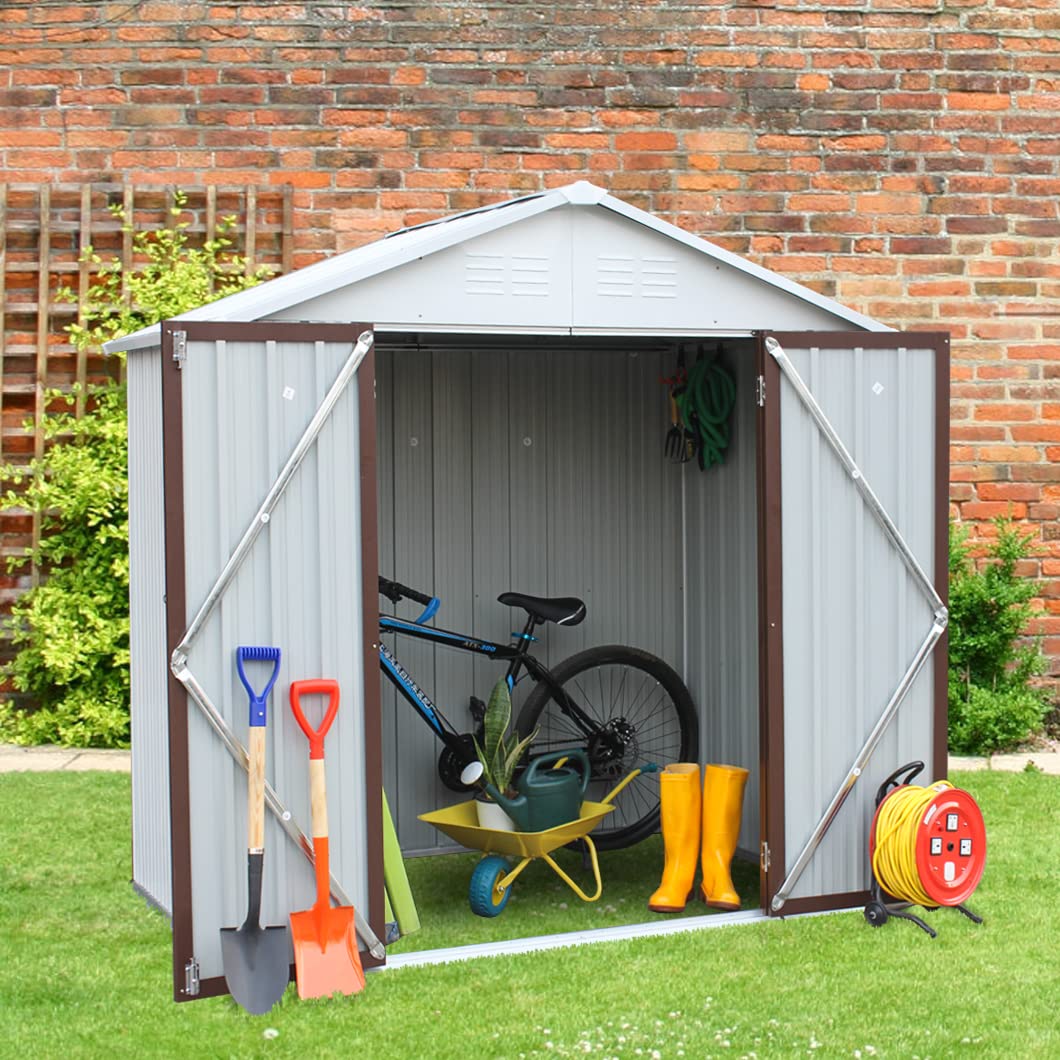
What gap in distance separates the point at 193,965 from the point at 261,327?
1.65m

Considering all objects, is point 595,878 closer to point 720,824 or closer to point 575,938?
point 720,824

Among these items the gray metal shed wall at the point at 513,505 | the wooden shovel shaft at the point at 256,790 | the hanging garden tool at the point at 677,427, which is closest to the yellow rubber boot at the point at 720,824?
the gray metal shed wall at the point at 513,505

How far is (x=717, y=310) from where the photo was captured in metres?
4.99

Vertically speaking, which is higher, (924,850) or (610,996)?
(924,850)

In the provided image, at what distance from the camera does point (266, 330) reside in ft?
14.5

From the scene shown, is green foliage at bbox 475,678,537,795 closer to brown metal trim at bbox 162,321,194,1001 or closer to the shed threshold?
the shed threshold

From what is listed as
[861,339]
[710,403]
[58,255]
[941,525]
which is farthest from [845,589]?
[58,255]

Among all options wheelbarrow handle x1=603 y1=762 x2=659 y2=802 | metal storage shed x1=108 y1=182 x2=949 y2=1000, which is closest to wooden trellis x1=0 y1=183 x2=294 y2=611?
metal storage shed x1=108 y1=182 x2=949 y2=1000

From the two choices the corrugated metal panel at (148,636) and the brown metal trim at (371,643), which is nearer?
the brown metal trim at (371,643)

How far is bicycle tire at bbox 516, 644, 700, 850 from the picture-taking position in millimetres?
6031

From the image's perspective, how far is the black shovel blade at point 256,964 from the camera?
4266 mm

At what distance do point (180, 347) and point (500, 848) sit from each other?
6.15ft

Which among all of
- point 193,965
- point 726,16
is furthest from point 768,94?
point 193,965

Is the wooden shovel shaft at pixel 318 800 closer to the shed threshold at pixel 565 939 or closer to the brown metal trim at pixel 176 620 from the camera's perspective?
the brown metal trim at pixel 176 620
